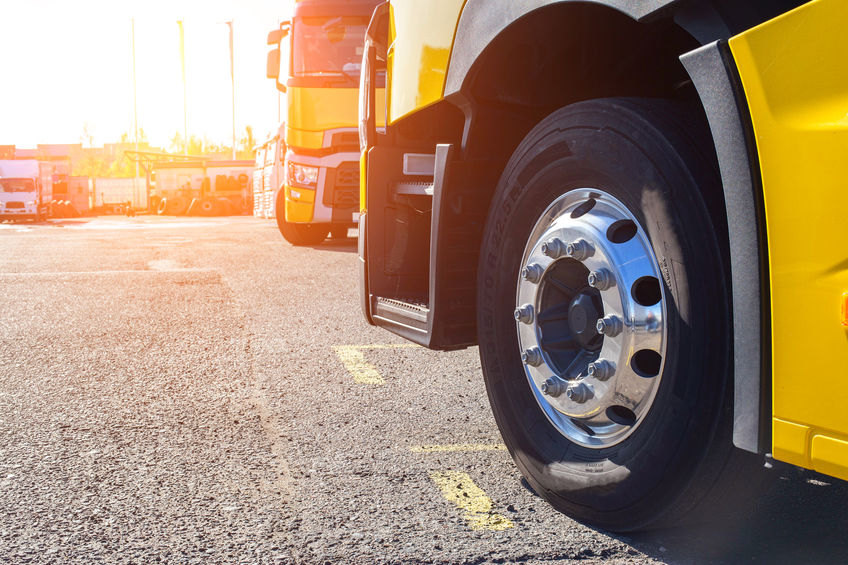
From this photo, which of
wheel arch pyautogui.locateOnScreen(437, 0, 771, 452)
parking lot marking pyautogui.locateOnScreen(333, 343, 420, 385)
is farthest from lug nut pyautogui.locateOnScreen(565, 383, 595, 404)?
parking lot marking pyautogui.locateOnScreen(333, 343, 420, 385)

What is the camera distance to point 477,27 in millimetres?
2396

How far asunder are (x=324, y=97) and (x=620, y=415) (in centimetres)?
1070

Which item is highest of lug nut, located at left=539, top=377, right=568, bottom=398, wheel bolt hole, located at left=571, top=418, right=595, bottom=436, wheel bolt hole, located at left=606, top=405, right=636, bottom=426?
lug nut, located at left=539, top=377, right=568, bottom=398

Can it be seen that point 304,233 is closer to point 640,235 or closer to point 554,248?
point 554,248

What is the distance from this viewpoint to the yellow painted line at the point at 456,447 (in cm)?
291

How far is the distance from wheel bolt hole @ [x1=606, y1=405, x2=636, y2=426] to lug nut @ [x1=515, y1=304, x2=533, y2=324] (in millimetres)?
341

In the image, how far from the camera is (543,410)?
2.27 meters

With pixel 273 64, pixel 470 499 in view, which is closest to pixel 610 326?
pixel 470 499

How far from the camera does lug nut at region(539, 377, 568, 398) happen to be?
212 centimetres

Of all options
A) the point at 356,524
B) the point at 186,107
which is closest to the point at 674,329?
the point at 356,524

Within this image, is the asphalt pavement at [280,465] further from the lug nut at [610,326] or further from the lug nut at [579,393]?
the lug nut at [610,326]

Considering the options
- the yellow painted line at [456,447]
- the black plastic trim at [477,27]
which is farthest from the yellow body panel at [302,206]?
the black plastic trim at [477,27]

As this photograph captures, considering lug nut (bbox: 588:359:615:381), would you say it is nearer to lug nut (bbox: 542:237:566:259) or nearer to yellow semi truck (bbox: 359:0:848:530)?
yellow semi truck (bbox: 359:0:848:530)

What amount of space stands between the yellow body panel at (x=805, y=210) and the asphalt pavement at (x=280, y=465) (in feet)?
2.20
